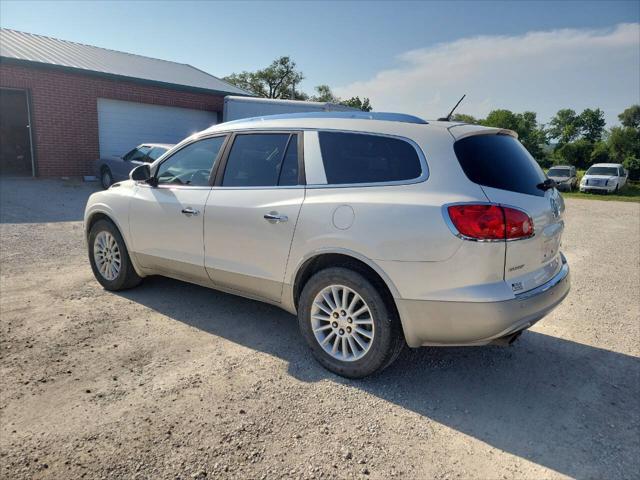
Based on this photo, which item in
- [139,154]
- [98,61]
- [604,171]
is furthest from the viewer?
[604,171]

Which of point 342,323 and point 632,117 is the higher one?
point 632,117

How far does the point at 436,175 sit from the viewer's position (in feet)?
9.64

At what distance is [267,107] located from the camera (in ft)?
44.7

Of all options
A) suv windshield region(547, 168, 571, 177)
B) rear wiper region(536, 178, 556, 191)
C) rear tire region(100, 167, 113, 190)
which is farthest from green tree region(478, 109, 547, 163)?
rear wiper region(536, 178, 556, 191)

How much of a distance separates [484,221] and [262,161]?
1.91 meters

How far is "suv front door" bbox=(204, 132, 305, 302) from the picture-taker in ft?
11.5

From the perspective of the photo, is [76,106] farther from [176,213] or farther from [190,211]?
[190,211]

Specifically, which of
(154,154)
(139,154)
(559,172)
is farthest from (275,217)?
(559,172)

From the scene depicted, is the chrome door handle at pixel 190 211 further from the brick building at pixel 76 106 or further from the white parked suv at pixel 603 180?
the white parked suv at pixel 603 180

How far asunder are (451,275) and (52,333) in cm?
335

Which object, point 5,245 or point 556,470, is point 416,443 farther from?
point 5,245

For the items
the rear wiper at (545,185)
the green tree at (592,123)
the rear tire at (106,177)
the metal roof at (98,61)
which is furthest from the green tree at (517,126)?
the rear wiper at (545,185)

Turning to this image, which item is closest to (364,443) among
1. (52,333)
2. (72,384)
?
(72,384)

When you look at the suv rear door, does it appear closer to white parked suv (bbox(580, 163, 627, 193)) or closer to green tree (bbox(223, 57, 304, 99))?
white parked suv (bbox(580, 163, 627, 193))
